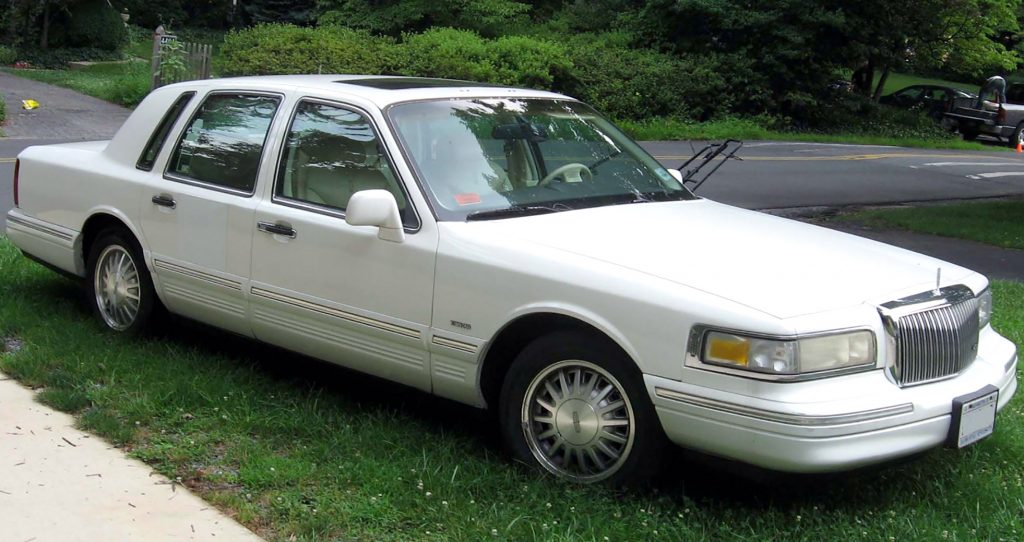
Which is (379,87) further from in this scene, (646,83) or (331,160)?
(646,83)

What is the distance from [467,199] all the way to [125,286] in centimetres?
242

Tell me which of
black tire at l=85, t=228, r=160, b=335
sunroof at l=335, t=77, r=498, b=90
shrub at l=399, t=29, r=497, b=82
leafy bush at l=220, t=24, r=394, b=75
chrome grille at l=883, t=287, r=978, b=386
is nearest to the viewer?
chrome grille at l=883, t=287, r=978, b=386

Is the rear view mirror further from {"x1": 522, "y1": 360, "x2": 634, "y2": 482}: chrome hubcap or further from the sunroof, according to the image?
{"x1": 522, "y1": 360, "x2": 634, "y2": 482}: chrome hubcap

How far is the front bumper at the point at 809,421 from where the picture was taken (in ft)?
12.2

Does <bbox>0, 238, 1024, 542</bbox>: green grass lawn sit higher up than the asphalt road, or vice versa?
<bbox>0, 238, 1024, 542</bbox>: green grass lawn

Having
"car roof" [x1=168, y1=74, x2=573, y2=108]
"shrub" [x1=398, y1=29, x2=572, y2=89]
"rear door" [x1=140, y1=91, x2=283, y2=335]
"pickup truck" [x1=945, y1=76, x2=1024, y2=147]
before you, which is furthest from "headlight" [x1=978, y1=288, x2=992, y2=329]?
"pickup truck" [x1=945, y1=76, x2=1024, y2=147]

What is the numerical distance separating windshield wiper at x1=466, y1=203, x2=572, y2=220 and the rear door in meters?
1.26

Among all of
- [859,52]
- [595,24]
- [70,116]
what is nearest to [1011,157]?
[859,52]

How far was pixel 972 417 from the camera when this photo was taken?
13.5 feet

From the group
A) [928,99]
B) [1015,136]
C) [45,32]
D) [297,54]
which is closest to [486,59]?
[297,54]

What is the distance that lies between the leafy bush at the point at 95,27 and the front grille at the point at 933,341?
101ft

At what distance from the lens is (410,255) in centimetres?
467

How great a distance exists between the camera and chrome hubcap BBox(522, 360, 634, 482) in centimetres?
418

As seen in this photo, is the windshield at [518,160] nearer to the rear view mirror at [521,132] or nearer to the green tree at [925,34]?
the rear view mirror at [521,132]
